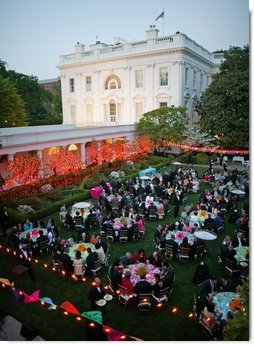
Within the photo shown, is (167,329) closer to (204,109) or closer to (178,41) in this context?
(204,109)

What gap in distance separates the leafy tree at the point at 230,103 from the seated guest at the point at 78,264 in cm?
2191

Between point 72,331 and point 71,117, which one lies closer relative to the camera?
point 72,331

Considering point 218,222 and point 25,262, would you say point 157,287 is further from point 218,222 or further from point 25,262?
point 218,222

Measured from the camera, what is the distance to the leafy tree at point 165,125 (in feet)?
91.1

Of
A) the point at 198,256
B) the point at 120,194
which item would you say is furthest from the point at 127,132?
the point at 198,256

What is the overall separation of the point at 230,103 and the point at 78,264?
75.5 feet

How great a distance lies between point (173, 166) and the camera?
27.9 metres

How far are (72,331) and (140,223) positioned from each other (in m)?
5.93

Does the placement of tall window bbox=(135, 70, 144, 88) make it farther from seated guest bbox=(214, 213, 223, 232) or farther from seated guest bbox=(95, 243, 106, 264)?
seated guest bbox=(95, 243, 106, 264)

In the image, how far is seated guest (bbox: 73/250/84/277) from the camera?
368 inches

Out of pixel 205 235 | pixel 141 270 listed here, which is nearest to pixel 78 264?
pixel 141 270

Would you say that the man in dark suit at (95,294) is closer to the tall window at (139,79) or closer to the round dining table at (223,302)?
the round dining table at (223,302)

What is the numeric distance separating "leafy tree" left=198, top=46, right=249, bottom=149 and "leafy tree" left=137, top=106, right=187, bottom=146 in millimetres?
2721

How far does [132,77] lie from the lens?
3466 centimetres
